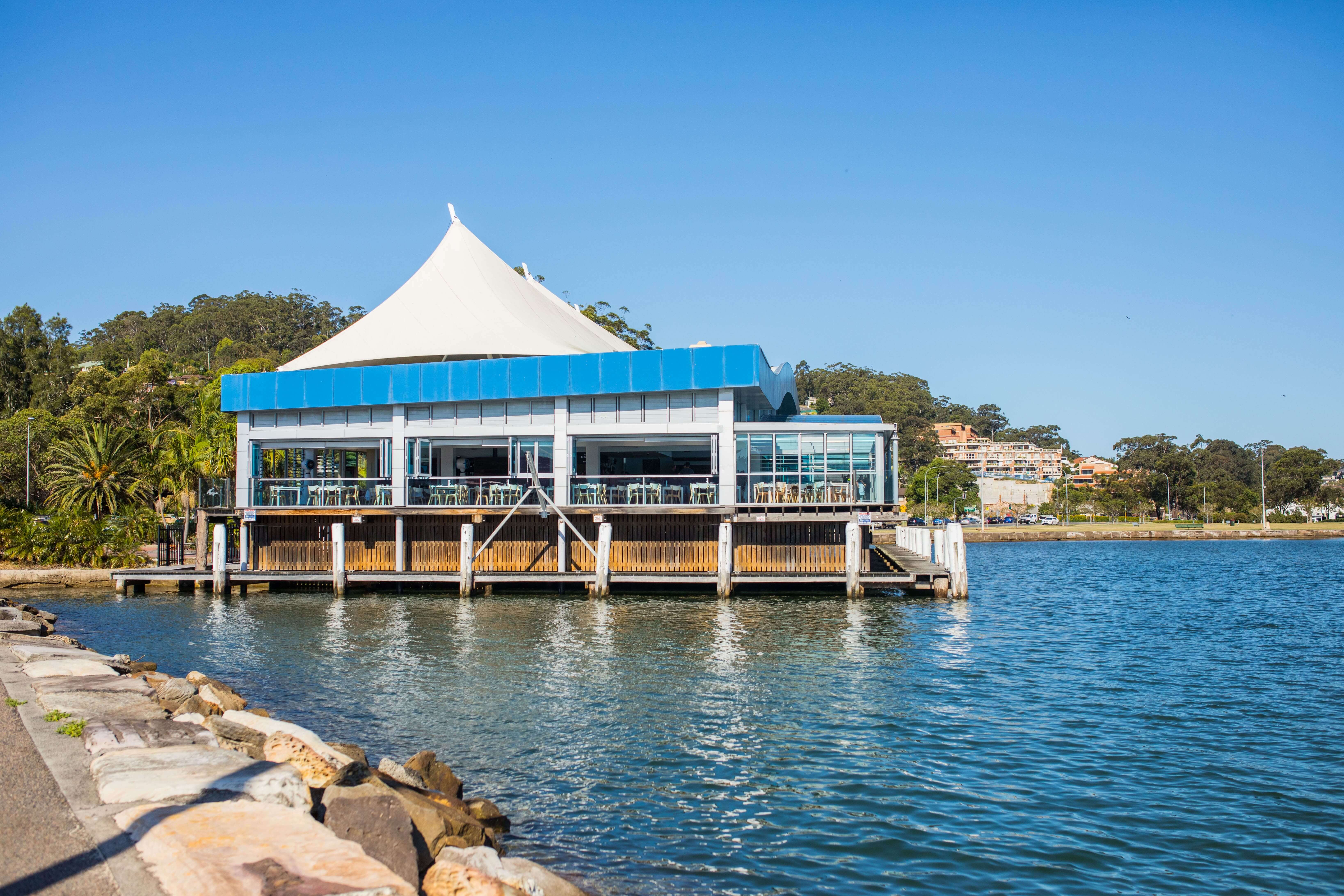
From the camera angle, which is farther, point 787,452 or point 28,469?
point 28,469

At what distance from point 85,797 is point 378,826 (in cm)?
241

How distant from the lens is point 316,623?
23.8 meters

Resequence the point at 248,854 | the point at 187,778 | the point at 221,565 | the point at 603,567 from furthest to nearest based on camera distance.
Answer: the point at 221,565
the point at 603,567
the point at 187,778
the point at 248,854

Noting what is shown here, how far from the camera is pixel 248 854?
627 centimetres

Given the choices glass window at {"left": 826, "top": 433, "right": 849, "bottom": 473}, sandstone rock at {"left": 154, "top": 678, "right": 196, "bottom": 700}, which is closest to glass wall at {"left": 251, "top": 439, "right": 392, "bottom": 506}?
glass window at {"left": 826, "top": 433, "right": 849, "bottom": 473}

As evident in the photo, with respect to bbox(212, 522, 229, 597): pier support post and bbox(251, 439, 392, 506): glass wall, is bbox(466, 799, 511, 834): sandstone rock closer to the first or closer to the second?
bbox(251, 439, 392, 506): glass wall

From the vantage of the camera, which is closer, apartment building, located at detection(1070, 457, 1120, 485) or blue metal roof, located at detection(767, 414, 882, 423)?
blue metal roof, located at detection(767, 414, 882, 423)

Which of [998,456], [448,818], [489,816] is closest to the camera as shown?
[448,818]

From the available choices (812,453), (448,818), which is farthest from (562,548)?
(448,818)

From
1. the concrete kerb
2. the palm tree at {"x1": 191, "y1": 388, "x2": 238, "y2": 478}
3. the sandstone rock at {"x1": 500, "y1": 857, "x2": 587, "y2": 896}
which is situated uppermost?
the palm tree at {"x1": 191, "y1": 388, "x2": 238, "y2": 478}

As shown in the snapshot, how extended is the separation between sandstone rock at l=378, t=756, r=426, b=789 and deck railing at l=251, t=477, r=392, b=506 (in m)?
21.5

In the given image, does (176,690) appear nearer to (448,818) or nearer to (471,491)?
(448,818)

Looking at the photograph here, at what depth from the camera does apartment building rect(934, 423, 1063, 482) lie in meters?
183

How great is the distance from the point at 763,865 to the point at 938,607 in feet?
64.8
